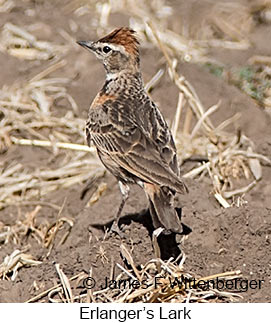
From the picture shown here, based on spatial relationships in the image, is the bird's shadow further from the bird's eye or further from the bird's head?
the bird's eye

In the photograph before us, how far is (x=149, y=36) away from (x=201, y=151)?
9.64 ft

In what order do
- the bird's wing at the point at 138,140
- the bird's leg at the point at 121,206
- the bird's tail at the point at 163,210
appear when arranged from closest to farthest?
the bird's tail at the point at 163,210, the bird's wing at the point at 138,140, the bird's leg at the point at 121,206

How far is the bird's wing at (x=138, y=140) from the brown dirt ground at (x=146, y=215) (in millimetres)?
532

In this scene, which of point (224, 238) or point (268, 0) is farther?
point (268, 0)

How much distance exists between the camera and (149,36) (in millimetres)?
11008

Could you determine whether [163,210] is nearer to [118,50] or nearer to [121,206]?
[121,206]

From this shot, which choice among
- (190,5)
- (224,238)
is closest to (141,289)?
(224,238)

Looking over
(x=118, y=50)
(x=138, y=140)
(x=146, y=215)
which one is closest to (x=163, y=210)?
(x=138, y=140)

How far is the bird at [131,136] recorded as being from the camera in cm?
628

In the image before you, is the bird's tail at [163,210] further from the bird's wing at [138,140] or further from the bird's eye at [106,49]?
the bird's eye at [106,49]

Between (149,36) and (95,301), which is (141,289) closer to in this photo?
(95,301)

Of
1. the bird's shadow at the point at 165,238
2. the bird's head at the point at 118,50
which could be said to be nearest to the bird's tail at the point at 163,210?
the bird's shadow at the point at 165,238

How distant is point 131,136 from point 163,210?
867 mm

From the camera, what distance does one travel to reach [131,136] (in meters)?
6.78
